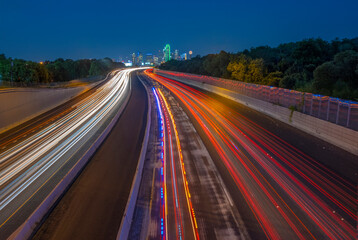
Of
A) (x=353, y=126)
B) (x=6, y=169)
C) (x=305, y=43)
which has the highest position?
(x=305, y=43)

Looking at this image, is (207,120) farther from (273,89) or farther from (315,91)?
(315,91)

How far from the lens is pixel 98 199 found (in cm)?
954

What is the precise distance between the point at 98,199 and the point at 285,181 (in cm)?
718

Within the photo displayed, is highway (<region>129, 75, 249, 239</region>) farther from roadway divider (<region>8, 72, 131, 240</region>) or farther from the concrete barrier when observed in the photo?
the concrete barrier

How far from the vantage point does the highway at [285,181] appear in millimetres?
7551

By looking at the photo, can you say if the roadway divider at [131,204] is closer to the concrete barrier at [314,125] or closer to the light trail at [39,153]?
the light trail at [39,153]

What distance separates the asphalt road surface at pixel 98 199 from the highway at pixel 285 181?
278 centimetres

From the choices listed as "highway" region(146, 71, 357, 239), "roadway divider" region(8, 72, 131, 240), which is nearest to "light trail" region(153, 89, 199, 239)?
"highway" region(146, 71, 357, 239)

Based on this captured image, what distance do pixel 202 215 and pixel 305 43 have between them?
38700 mm

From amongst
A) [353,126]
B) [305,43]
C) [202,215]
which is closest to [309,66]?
[305,43]

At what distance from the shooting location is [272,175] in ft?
35.9

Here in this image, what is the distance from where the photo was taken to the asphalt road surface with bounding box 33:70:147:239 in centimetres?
777

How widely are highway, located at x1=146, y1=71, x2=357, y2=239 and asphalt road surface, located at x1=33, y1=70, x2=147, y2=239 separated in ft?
9.11

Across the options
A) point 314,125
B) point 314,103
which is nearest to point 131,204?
point 314,125
